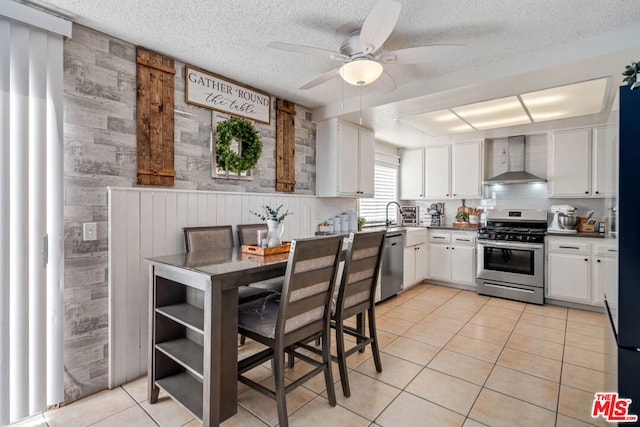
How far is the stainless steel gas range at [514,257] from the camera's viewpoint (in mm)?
4129

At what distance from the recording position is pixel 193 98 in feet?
9.07

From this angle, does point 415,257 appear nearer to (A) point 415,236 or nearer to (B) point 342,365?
(A) point 415,236

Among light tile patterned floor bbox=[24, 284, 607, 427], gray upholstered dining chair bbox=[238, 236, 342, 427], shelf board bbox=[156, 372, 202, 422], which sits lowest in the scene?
light tile patterned floor bbox=[24, 284, 607, 427]

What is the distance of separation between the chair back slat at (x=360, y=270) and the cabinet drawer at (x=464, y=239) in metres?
2.90

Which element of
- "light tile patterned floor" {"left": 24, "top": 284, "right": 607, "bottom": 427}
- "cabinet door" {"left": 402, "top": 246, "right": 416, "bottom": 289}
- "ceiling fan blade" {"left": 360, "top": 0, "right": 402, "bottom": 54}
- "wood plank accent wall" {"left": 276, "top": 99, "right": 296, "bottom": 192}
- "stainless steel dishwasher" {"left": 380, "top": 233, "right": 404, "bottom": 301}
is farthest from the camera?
"cabinet door" {"left": 402, "top": 246, "right": 416, "bottom": 289}

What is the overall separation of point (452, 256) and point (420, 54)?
355 cm

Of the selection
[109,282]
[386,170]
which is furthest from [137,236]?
[386,170]

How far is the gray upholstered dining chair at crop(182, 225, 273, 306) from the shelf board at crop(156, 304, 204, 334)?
406 mm

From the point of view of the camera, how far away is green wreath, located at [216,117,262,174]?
9.59ft

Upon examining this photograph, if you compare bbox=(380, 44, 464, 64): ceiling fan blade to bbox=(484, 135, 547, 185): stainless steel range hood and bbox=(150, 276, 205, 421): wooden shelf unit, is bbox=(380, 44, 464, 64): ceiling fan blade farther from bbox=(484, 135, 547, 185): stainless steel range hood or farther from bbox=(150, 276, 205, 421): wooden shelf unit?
bbox=(484, 135, 547, 185): stainless steel range hood

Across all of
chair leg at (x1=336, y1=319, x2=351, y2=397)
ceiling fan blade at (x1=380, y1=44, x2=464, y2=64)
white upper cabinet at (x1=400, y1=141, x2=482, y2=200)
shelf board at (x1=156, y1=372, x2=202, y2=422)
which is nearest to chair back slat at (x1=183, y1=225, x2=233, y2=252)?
shelf board at (x1=156, y1=372, x2=202, y2=422)

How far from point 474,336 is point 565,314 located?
158 cm

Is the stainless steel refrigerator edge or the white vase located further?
the white vase

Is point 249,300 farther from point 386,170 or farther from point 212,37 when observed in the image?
point 386,170
